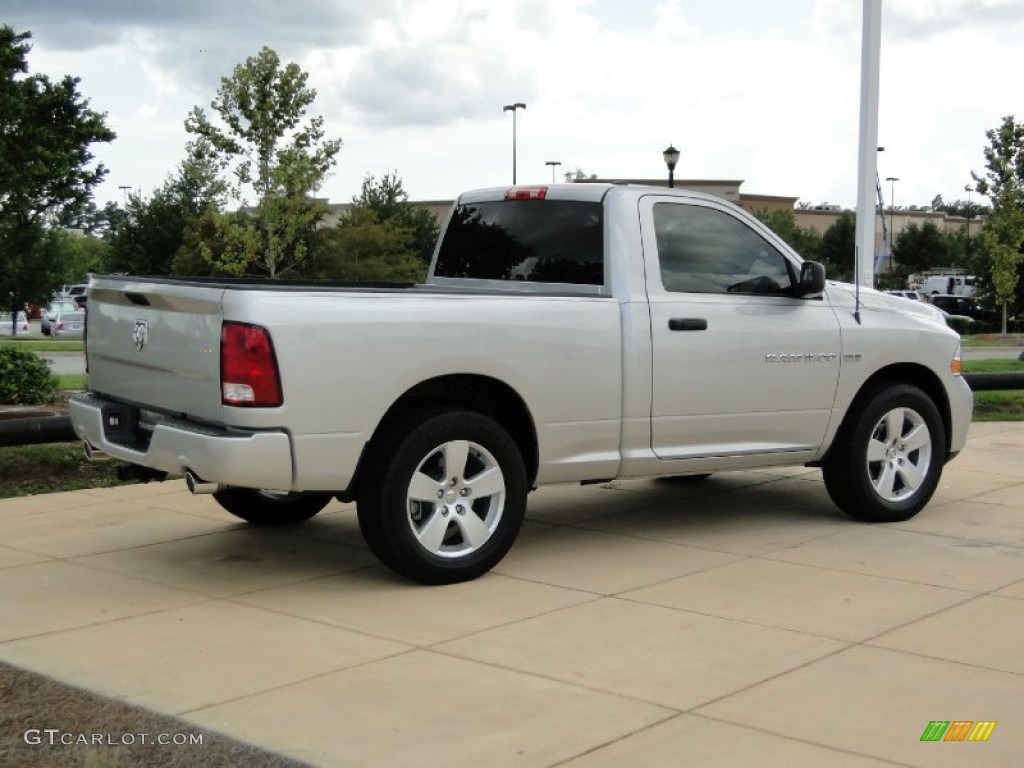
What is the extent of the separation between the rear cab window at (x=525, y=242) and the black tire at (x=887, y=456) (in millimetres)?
1944

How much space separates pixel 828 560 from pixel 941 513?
1.77 m

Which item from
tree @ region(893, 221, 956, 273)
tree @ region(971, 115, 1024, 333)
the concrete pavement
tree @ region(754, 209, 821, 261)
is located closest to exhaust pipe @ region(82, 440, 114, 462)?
the concrete pavement

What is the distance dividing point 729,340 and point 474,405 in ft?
4.95

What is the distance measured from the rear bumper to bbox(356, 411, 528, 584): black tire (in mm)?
475

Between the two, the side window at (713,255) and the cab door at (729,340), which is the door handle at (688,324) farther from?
the side window at (713,255)

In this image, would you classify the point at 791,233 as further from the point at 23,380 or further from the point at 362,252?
the point at 23,380

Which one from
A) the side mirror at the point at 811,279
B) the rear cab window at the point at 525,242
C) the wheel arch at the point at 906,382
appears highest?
the rear cab window at the point at 525,242

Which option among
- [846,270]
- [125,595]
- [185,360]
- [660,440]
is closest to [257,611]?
[125,595]

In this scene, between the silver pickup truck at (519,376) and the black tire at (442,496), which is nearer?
the silver pickup truck at (519,376)

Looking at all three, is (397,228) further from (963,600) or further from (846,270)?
(963,600)

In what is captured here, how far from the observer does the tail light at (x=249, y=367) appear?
5703 millimetres

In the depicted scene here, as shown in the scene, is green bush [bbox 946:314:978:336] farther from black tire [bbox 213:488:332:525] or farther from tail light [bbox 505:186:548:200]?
black tire [bbox 213:488:332:525]

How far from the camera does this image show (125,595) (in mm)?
6141

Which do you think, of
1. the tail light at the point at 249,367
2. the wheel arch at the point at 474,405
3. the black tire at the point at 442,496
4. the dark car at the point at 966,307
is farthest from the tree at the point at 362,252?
the tail light at the point at 249,367
